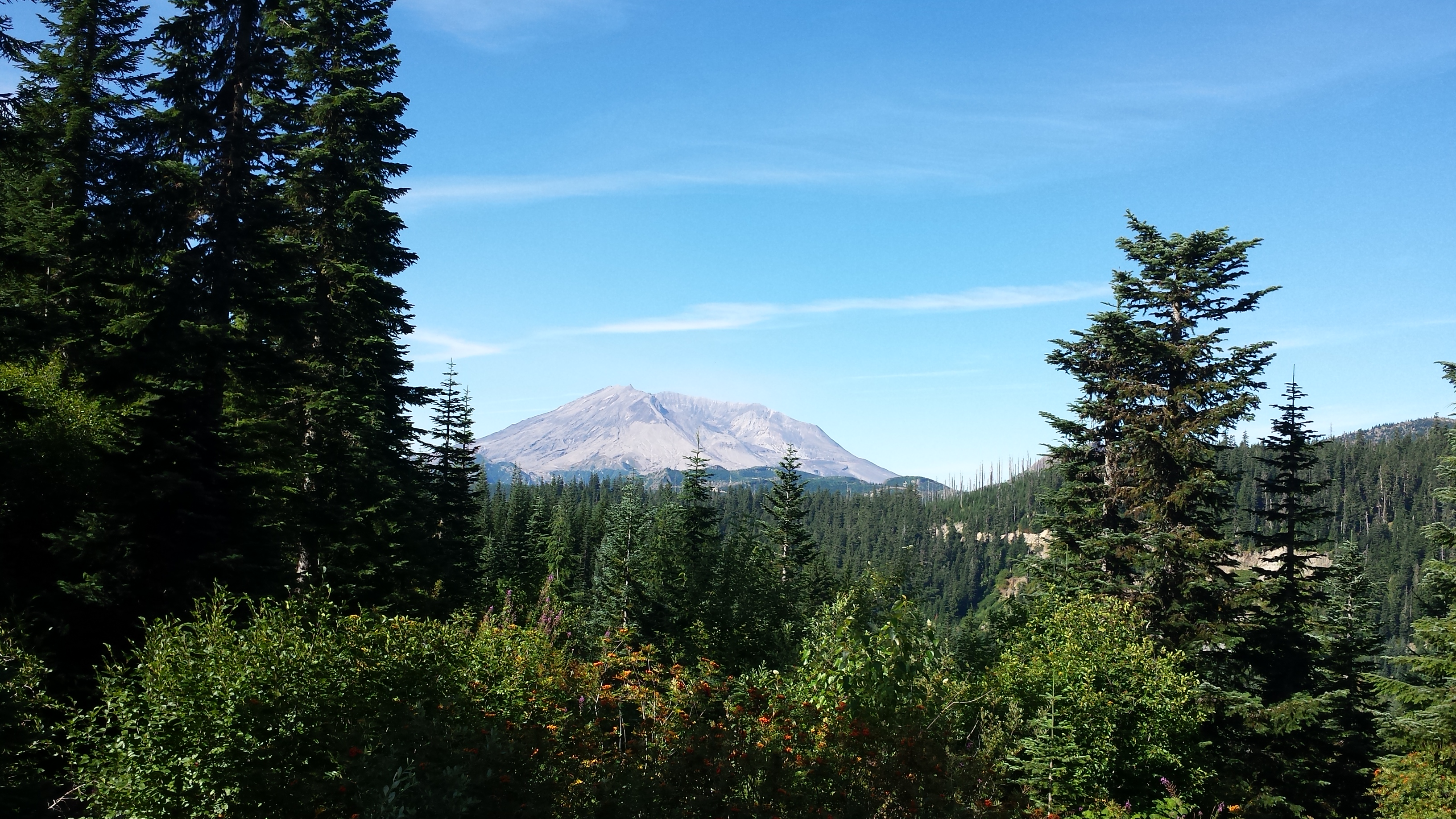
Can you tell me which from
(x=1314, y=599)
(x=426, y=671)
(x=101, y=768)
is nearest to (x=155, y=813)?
(x=101, y=768)

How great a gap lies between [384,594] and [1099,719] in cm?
1614

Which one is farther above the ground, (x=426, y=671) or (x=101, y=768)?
(x=426, y=671)

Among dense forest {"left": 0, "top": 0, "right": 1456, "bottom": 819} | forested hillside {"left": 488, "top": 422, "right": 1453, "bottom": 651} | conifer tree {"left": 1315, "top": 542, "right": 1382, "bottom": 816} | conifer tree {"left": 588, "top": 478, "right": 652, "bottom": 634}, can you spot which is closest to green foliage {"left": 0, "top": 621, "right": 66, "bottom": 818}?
dense forest {"left": 0, "top": 0, "right": 1456, "bottom": 819}

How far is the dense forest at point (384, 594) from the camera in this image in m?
6.66

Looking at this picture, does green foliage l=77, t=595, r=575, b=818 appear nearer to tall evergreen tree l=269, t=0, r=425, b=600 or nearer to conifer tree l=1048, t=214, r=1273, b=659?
tall evergreen tree l=269, t=0, r=425, b=600

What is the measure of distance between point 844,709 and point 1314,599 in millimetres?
18539

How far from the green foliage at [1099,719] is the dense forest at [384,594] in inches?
3.0

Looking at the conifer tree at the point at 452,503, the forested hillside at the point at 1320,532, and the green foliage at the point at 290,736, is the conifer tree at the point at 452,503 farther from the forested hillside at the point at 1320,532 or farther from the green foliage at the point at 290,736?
the forested hillside at the point at 1320,532

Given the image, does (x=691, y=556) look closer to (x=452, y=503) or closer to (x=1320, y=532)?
(x=452, y=503)

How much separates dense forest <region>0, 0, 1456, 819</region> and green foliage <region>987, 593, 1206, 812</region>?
0.08m

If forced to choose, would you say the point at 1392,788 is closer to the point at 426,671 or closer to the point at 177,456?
the point at 426,671

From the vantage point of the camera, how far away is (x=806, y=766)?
7793 millimetres

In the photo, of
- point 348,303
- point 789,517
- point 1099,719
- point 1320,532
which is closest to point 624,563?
point 789,517

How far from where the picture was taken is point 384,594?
1888cm
